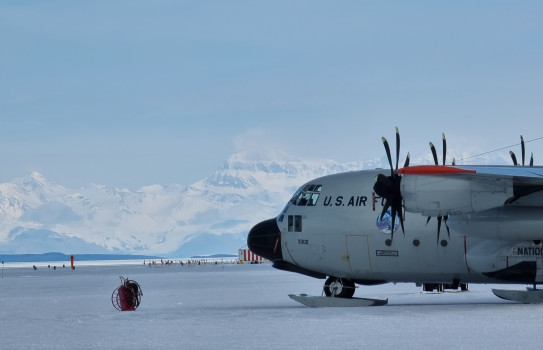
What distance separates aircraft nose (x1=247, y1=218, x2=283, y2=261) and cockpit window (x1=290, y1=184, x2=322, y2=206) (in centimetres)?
117

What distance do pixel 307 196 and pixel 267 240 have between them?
6.75 feet

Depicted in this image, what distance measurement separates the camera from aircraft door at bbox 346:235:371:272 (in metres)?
29.2

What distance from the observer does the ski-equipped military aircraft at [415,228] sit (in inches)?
966

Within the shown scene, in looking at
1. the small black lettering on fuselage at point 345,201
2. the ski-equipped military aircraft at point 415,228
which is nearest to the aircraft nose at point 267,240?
the ski-equipped military aircraft at point 415,228

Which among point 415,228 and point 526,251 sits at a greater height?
point 415,228

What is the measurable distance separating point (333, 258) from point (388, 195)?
4.59 meters

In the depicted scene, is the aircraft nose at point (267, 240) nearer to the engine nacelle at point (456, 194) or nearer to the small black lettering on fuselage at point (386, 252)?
the small black lettering on fuselage at point (386, 252)

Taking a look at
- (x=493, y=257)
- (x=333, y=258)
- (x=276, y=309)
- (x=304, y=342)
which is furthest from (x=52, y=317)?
(x=493, y=257)

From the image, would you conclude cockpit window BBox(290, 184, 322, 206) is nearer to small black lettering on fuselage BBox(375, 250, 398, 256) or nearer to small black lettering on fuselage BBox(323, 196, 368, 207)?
small black lettering on fuselage BBox(323, 196, 368, 207)

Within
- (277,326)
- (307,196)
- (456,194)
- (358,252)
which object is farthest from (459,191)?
(307,196)

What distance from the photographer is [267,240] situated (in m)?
31.3

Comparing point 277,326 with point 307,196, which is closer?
point 277,326

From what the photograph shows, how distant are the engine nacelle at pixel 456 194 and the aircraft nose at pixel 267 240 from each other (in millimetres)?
7481

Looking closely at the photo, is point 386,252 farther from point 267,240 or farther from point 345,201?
point 267,240
